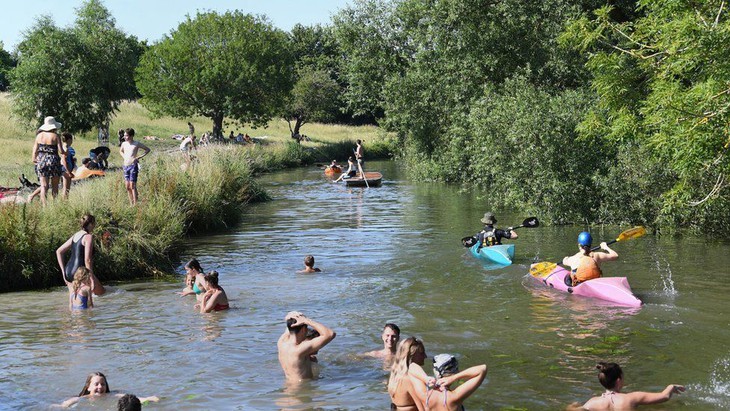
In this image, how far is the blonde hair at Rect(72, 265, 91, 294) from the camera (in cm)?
1288

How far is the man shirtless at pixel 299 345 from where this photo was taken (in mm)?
9477

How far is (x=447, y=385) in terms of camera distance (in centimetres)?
758

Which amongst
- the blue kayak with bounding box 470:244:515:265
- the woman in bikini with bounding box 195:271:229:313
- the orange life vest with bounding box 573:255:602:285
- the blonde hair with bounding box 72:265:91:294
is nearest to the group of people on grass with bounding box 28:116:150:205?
the blonde hair with bounding box 72:265:91:294

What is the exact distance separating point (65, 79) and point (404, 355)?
41.5 m

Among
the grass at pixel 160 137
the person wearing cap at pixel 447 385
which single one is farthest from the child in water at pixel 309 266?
the grass at pixel 160 137

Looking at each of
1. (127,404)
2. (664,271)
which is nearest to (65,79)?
(664,271)

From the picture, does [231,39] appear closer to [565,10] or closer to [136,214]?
[565,10]

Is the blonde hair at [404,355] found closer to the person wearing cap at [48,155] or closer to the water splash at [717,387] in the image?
the water splash at [717,387]

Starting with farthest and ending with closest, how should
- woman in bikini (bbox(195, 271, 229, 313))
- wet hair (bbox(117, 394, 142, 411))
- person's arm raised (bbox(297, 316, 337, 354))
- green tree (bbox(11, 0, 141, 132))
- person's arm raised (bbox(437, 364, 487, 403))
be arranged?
green tree (bbox(11, 0, 141, 132)), woman in bikini (bbox(195, 271, 229, 313)), person's arm raised (bbox(297, 316, 337, 354)), person's arm raised (bbox(437, 364, 487, 403)), wet hair (bbox(117, 394, 142, 411))

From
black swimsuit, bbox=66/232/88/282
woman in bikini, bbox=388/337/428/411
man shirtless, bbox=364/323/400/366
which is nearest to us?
woman in bikini, bbox=388/337/428/411

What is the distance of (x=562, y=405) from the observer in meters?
8.86

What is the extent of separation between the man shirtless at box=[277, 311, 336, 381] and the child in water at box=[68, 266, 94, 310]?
4525 millimetres

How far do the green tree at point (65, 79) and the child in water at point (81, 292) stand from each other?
33584 mm

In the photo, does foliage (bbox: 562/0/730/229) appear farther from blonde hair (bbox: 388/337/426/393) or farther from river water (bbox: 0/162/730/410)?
blonde hair (bbox: 388/337/426/393)
